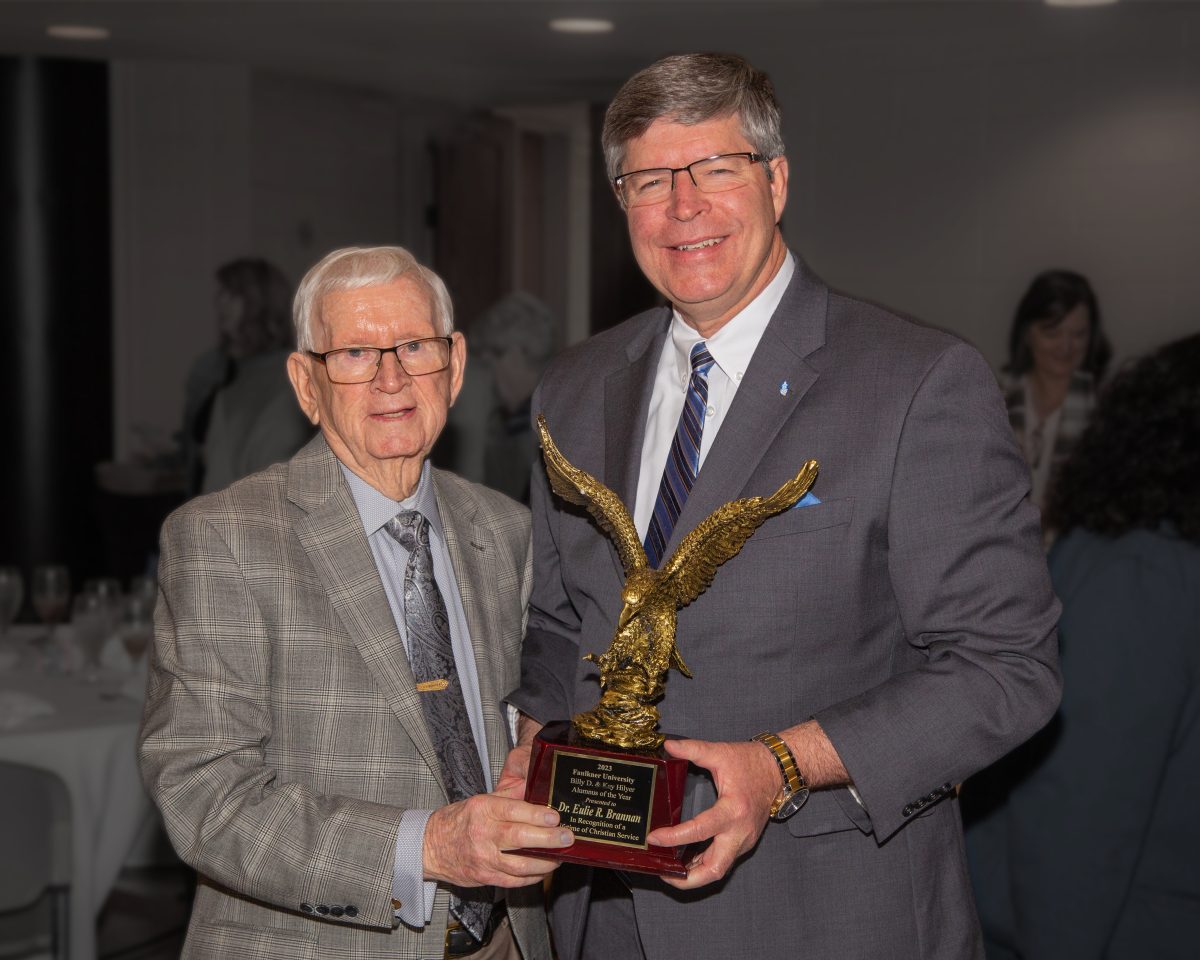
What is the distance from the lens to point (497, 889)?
6.40 feet

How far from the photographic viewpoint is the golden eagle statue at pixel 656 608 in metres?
1.69

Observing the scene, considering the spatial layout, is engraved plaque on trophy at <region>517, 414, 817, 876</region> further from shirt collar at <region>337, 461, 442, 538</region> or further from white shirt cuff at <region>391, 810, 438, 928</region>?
shirt collar at <region>337, 461, 442, 538</region>

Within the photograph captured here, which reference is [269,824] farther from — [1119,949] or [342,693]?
[1119,949]

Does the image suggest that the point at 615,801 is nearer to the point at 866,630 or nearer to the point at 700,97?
the point at 866,630

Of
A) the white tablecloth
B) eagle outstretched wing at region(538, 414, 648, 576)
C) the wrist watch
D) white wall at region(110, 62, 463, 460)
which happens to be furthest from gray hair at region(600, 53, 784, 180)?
white wall at region(110, 62, 463, 460)

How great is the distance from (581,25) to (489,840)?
18.5 feet

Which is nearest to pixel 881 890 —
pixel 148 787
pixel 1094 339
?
pixel 148 787

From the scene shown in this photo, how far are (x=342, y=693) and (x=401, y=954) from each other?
1.20 feet

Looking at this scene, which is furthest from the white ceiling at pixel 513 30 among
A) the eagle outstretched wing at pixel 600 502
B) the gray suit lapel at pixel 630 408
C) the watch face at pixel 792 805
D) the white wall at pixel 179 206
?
the watch face at pixel 792 805

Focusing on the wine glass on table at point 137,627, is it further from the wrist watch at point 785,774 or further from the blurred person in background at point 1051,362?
the blurred person in background at point 1051,362

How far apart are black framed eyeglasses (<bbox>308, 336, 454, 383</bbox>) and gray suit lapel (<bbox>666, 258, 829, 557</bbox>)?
42 cm

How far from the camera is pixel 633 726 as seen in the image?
1673 millimetres

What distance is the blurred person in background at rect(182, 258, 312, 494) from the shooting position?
5.30m

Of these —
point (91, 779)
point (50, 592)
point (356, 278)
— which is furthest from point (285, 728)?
point (50, 592)
